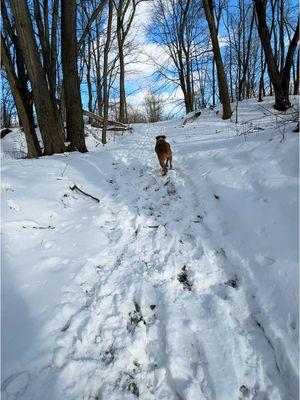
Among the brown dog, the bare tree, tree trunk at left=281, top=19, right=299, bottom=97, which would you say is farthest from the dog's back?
the bare tree

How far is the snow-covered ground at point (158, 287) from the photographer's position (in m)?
2.21

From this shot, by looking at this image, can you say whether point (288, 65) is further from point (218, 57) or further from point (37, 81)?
point (37, 81)

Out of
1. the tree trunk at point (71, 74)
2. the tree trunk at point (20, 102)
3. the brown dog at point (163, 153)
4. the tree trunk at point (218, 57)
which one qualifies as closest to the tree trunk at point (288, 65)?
the tree trunk at point (218, 57)

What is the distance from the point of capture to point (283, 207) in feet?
11.7

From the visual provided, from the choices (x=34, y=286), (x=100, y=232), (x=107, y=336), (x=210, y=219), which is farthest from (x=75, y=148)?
(x=107, y=336)

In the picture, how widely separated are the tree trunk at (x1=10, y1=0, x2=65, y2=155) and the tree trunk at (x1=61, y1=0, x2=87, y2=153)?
852 millimetres

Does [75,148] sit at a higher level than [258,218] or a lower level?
higher

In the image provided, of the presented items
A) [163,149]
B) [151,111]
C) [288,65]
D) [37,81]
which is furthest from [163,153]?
[151,111]

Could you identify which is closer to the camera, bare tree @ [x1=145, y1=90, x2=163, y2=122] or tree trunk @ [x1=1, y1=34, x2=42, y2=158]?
tree trunk @ [x1=1, y1=34, x2=42, y2=158]

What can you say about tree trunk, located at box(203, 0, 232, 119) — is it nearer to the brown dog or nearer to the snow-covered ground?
the brown dog

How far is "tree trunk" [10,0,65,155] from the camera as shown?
696cm

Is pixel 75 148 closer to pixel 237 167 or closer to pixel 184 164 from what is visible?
pixel 184 164

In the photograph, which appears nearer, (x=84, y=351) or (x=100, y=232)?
(x=84, y=351)

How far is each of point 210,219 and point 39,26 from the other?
32.9 feet
